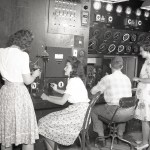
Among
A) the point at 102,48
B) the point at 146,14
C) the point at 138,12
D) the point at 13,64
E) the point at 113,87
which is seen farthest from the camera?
the point at 146,14

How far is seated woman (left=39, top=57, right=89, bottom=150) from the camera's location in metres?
3.10

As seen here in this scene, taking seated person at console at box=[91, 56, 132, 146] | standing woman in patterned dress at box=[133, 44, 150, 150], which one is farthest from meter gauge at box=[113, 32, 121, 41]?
seated person at console at box=[91, 56, 132, 146]

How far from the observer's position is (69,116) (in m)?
3.14

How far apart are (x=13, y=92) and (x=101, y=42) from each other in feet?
6.82

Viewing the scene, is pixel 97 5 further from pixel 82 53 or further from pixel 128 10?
pixel 82 53

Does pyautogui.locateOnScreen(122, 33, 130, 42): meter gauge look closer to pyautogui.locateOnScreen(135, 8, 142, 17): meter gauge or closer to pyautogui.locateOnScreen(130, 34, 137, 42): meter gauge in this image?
pyautogui.locateOnScreen(130, 34, 137, 42): meter gauge

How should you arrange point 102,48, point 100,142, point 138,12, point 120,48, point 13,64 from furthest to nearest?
1. point 138,12
2. point 120,48
3. point 102,48
4. point 100,142
5. point 13,64

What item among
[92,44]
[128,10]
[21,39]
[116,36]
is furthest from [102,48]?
[21,39]

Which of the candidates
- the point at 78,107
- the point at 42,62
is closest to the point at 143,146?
the point at 78,107

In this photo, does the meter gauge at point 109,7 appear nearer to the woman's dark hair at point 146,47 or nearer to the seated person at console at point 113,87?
the woman's dark hair at point 146,47

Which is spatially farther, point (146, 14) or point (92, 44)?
point (146, 14)

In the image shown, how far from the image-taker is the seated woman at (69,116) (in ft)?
10.2

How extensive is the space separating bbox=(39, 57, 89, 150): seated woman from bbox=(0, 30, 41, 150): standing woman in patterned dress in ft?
0.85

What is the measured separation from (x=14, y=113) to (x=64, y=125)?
551mm
